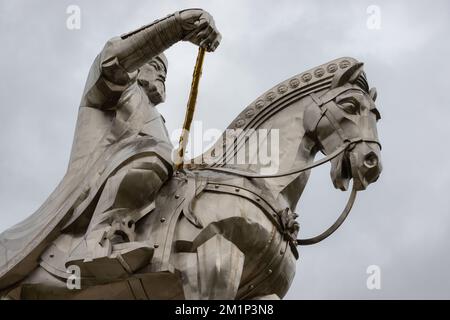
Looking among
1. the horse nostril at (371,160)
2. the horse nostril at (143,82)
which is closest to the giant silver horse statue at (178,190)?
the horse nostril at (371,160)

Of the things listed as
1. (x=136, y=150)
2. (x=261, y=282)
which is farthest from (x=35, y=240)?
(x=261, y=282)

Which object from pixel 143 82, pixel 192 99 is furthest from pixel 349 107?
pixel 143 82

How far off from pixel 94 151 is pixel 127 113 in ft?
1.41

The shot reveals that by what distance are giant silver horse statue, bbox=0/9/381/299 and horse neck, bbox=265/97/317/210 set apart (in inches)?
0.4

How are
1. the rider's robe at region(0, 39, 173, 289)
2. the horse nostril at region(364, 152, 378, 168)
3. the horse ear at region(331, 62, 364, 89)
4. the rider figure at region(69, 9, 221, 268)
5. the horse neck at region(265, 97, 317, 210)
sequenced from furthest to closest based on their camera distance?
the horse ear at region(331, 62, 364, 89)
the horse neck at region(265, 97, 317, 210)
the horse nostril at region(364, 152, 378, 168)
the rider's robe at region(0, 39, 173, 289)
the rider figure at region(69, 9, 221, 268)

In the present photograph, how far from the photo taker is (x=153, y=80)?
37.2ft

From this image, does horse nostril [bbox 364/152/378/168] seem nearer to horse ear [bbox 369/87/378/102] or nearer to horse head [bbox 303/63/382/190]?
horse head [bbox 303/63/382/190]

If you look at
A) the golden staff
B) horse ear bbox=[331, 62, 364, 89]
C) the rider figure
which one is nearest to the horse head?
horse ear bbox=[331, 62, 364, 89]

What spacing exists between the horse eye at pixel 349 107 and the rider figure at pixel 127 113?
1139mm

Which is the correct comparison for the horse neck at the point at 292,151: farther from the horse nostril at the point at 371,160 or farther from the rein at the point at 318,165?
the horse nostril at the point at 371,160

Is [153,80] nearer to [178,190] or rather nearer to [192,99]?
[192,99]

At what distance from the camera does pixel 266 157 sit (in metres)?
10.5

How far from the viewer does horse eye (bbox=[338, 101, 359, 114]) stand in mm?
10562

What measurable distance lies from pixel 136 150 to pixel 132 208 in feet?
1.53
